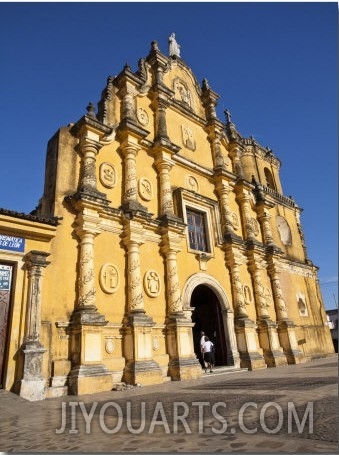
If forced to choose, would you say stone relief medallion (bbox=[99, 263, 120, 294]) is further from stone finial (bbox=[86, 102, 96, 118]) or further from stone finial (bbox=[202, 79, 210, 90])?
stone finial (bbox=[202, 79, 210, 90])

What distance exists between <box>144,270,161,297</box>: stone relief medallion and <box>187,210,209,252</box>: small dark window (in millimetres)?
2647

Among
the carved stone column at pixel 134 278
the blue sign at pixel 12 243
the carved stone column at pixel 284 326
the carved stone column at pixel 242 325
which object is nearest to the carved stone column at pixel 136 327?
the carved stone column at pixel 134 278

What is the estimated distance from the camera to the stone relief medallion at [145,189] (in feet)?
40.3

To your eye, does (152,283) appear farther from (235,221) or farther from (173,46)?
(173,46)

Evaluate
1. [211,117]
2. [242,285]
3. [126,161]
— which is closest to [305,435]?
[126,161]

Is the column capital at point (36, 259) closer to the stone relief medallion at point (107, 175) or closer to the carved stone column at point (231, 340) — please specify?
the stone relief medallion at point (107, 175)

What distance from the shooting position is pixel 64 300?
8.80m

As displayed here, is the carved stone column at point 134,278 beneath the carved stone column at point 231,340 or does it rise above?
above

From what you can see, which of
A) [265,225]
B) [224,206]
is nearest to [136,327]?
[224,206]

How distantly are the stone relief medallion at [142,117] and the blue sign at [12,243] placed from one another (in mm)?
7598

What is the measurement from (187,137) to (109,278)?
858 centimetres

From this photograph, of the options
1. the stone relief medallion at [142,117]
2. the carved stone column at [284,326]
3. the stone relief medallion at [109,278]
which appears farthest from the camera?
the carved stone column at [284,326]

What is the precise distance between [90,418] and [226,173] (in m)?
13.1
